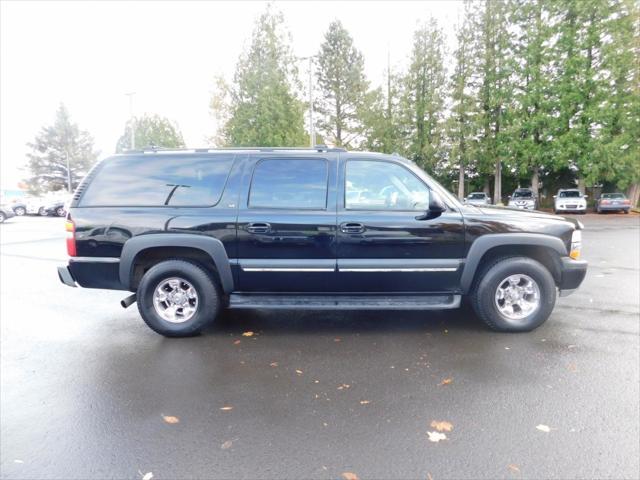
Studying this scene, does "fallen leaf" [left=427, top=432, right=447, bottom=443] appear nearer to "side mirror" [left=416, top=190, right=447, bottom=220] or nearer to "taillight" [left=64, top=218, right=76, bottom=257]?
"side mirror" [left=416, top=190, right=447, bottom=220]

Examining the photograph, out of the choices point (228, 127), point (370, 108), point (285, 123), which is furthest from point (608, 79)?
point (228, 127)

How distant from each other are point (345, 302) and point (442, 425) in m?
1.89

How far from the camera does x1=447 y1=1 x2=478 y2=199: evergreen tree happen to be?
103 feet

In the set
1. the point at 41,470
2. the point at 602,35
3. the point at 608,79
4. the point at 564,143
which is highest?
the point at 602,35

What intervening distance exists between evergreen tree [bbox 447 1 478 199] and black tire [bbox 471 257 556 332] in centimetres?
2879

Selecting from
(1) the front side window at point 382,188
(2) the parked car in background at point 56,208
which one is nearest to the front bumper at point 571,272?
(1) the front side window at point 382,188

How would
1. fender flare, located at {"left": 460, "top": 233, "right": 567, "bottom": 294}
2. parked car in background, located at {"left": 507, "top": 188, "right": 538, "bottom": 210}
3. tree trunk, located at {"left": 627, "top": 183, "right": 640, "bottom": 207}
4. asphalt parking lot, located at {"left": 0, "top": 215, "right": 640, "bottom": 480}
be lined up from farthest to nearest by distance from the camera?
tree trunk, located at {"left": 627, "top": 183, "right": 640, "bottom": 207} → parked car in background, located at {"left": 507, "top": 188, "right": 538, "bottom": 210} → fender flare, located at {"left": 460, "top": 233, "right": 567, "bottom": 294} → asphalt parking lot, located at {"left": 0, "top": 215, "right": 640, "bottom": 480}

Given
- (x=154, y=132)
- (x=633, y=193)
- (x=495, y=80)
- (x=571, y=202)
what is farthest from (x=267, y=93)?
(x=154, y=132)

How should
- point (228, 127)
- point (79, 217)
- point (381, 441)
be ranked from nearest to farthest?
1. point (381, 441)
2. point (79, 217)
3. point (228, 127)

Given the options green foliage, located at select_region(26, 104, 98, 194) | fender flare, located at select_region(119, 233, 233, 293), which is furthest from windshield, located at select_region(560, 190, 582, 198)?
green foliage, located at select_region(26, 104, 98, 194)

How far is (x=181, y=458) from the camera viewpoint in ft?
8.43

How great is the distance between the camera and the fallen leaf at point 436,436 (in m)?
2.71

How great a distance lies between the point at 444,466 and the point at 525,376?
1.56 m

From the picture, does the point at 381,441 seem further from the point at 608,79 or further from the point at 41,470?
the point at 608,79
